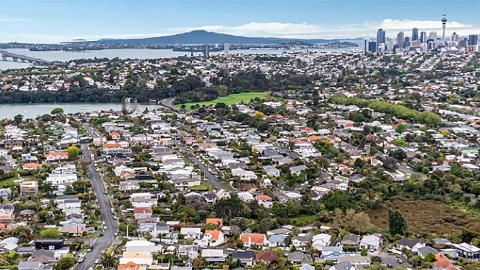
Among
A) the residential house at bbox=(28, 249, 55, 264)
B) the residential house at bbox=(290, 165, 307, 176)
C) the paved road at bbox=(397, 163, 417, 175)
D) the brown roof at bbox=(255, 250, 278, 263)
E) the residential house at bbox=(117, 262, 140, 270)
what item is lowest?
the paved road at bbox=(397, 163, 417, 175)

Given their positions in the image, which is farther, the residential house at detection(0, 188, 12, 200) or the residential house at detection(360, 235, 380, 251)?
the residential house at detection(0, 188, 12, 200)

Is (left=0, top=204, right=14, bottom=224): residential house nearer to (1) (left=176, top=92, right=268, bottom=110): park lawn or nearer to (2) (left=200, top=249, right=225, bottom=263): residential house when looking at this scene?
(2) (left=200, top=249, right=225, bottom=263): residential house

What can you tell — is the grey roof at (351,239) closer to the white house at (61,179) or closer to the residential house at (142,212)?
the residential house at (142,212)

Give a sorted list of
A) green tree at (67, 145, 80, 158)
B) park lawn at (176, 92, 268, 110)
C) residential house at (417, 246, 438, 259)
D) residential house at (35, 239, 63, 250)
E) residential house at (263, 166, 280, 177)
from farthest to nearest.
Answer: park lawn at (176, 92, 268, 110) → green tree at (67, 145, 80, 158) → residential house at (263, 166, 280, 177) → residential house at (35, 239, 63, 250) → residential house at (417, 246, 438, 259)

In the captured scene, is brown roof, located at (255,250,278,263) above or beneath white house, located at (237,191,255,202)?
above

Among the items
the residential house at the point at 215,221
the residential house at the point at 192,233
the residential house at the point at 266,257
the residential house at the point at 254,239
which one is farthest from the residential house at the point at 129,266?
the residential house at the point at 215,221

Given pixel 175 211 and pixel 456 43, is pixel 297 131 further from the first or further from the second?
pixel 456 43

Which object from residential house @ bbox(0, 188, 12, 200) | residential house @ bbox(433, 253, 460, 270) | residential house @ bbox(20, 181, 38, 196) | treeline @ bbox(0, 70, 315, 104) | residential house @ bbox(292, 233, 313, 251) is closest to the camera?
residential house @ bbox(433, 253, 460, 270)

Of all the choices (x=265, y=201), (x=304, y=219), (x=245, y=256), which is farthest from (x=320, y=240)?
(x=265, y=201)

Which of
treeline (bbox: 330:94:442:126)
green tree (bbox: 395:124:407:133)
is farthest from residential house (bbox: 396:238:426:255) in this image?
treeline (bbox: 330:94:442:126)
